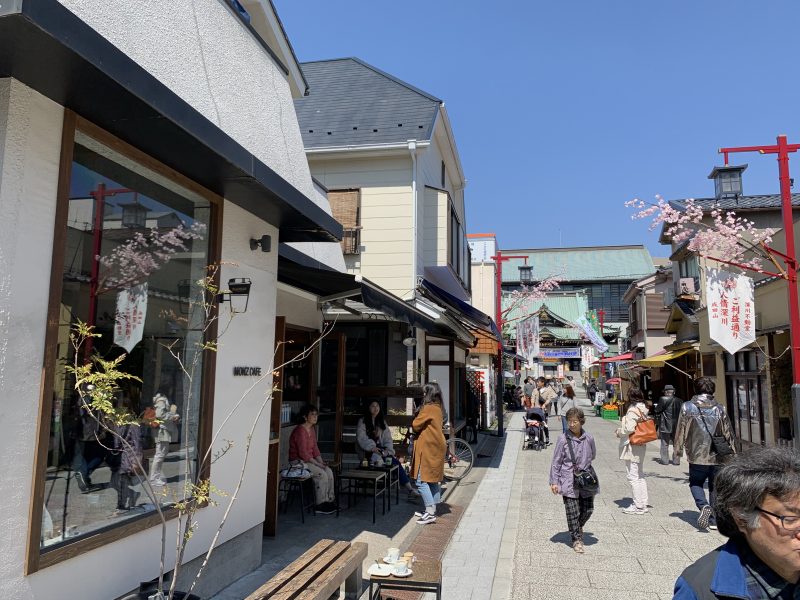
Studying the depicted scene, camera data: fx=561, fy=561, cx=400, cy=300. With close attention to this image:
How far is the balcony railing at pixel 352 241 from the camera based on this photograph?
12.9 meters

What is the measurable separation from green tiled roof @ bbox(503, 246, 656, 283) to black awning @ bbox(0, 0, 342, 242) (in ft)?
197

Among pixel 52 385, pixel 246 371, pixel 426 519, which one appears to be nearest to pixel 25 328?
pixel 52 385

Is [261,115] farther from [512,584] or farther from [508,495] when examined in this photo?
[508,495]

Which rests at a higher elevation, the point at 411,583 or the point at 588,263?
the point at 588,263

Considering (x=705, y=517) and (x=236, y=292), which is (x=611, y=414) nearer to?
(x=705, y=517)

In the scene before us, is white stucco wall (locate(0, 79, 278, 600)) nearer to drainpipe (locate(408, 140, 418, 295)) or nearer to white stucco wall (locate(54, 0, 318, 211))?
white stucco wall (locate(54, 0, 318, 211))

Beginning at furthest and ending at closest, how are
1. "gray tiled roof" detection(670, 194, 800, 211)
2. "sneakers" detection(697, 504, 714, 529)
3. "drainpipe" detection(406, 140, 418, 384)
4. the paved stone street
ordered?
"gray tiled roof" detection(670, 194, 800, 211) → "drainpipe" detection(406, 140, 418, 384) → "sneakers" detection(697, 504, 714, 529) → the paved stone street

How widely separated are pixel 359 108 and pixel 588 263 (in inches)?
2293

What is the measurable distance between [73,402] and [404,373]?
29.7 feet

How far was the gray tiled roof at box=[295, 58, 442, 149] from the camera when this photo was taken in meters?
13.4

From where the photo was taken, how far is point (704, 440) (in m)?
7.57

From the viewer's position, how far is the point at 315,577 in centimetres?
409

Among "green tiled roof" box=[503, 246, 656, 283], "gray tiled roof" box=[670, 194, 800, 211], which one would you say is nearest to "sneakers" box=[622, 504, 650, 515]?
"gray tiled roof" box=[670, 194, 800, 211]

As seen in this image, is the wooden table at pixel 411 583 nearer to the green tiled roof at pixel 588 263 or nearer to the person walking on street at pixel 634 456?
the person walking on street at pixel 634 456
